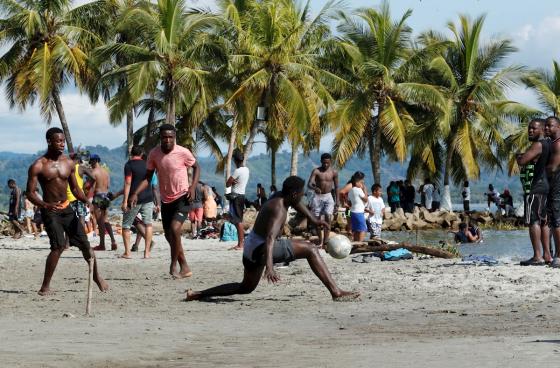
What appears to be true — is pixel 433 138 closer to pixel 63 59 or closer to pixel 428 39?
pixel 428 39

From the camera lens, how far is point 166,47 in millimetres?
35031

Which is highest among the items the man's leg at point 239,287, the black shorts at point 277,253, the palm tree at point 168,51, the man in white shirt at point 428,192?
the palm tree at point 168,51

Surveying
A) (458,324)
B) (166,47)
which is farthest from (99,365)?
(166,47)

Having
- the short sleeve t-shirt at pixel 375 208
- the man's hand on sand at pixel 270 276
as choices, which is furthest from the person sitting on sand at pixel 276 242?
the short sleeve t-shirt at pixel 375 208

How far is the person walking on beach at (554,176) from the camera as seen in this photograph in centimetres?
1190

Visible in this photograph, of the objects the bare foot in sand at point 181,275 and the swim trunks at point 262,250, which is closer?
the swim trunks at point 262,250

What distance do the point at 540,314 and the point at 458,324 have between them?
0.94 metres

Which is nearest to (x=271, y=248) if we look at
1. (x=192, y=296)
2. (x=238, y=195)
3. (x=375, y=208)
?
(x=192, y=296)

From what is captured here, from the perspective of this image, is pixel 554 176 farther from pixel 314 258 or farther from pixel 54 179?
pixel 54 179

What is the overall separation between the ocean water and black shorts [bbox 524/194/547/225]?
16.1 ft

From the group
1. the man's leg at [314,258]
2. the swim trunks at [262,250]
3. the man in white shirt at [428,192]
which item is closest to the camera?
the swim trunks at [262,250]

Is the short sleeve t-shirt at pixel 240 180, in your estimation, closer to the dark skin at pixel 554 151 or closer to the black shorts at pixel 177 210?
the black shorts at pixel 177 210

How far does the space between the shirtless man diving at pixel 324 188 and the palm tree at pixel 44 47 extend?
2130 cm

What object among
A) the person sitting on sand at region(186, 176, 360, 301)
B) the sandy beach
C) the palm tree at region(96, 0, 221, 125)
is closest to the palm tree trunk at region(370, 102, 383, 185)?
the palm tree at region(96, 0, 221, 125)
